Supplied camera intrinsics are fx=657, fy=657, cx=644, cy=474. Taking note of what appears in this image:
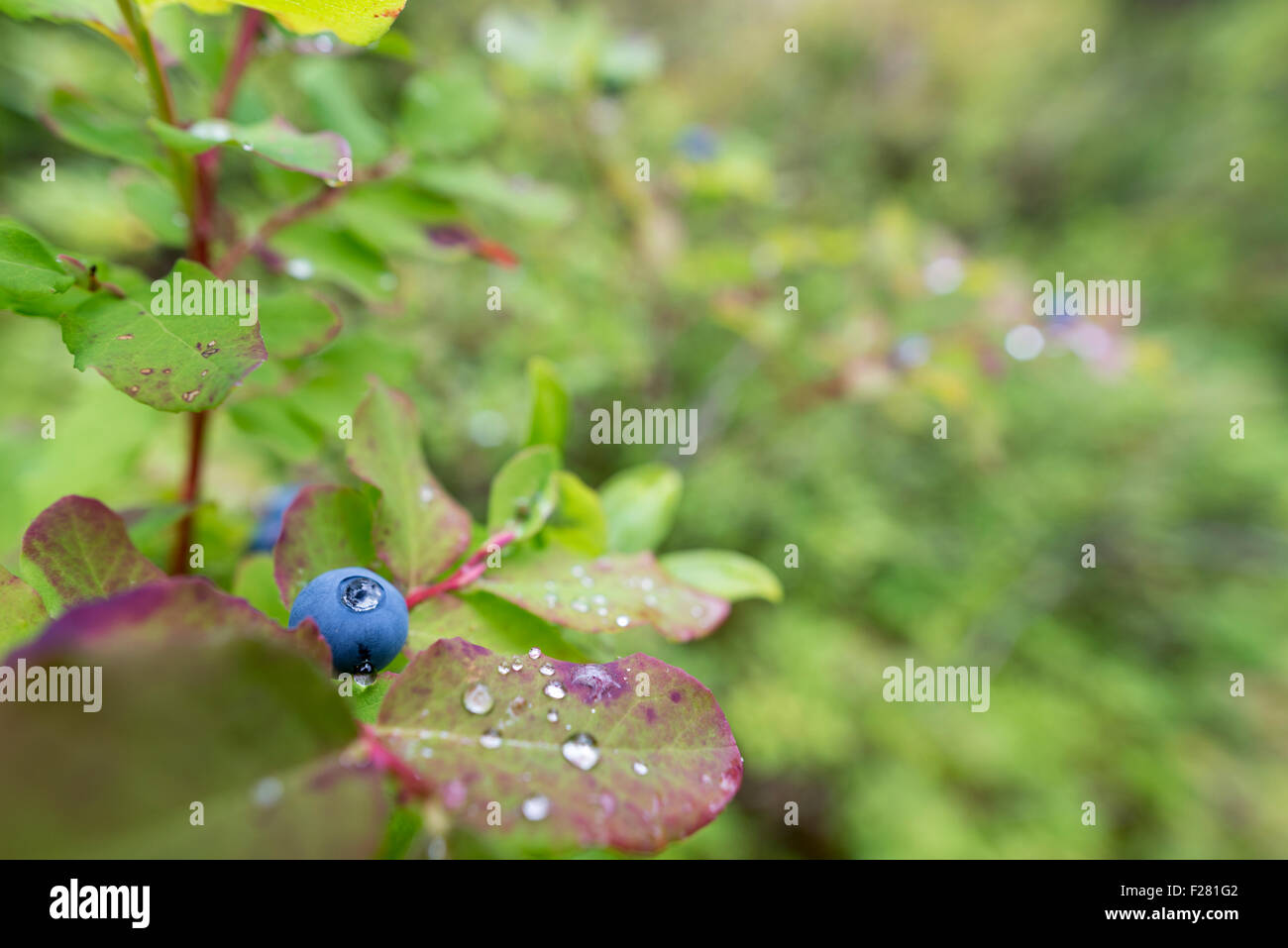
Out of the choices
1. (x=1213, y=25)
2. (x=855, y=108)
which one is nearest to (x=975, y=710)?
(x=855, y=108)

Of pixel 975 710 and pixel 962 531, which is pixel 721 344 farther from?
pixel 975 710

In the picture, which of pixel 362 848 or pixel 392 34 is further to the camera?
pixel 392 34

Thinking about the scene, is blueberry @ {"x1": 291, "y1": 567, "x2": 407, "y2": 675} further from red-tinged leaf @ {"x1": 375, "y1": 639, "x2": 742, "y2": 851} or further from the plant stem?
the plant stem


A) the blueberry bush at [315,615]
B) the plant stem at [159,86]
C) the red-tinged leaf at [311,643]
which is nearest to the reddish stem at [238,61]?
the blueberry bush at [315,615]

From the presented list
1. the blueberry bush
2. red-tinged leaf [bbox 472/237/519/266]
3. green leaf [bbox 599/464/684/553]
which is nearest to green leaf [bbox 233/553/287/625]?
the blueberry bush

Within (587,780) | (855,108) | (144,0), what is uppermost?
(855,108)
